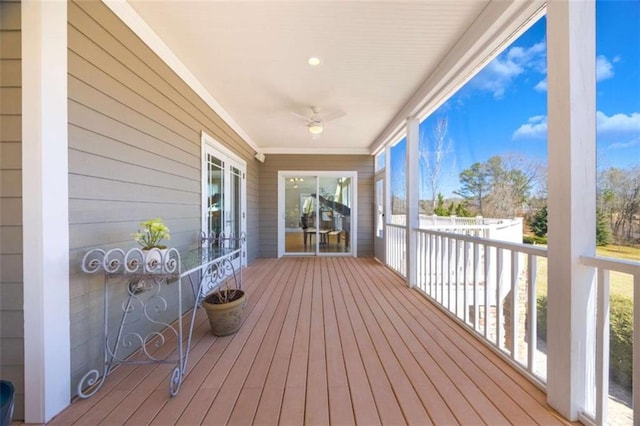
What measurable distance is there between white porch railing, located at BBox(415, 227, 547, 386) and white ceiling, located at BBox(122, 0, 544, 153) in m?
1.69

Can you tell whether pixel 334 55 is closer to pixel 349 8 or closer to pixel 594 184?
pixel 349 8

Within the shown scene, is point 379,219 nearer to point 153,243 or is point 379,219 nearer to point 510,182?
point 510,182

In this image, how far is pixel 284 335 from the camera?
89.6 inches

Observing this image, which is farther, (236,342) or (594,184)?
(236,342)

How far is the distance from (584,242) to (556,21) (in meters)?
1.22

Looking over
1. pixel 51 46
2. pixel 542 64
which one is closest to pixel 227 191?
pixel 51 46

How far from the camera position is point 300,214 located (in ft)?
21.2

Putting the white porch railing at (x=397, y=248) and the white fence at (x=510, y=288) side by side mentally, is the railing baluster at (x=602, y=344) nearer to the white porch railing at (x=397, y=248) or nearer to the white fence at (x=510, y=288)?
the white fence at (x=510, y=288)

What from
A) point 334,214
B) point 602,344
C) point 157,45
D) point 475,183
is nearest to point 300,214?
point 334,214

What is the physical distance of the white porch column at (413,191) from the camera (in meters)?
3.67

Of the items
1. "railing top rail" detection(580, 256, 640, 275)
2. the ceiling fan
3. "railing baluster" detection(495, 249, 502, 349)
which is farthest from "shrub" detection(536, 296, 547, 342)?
the ceiling fan

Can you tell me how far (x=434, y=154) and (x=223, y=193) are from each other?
131 inches

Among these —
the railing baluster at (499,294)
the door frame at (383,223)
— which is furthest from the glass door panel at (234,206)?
the railing baluster at (499,294)

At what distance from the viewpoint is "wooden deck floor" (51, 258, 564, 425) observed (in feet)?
4.52
